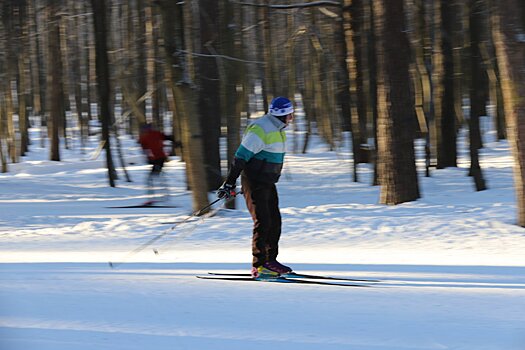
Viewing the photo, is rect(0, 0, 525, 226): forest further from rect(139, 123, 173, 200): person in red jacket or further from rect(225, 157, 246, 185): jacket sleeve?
rect(225, 157, 246, 185): jacket sleeve

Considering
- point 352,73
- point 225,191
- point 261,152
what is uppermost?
point 352,73

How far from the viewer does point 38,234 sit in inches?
559

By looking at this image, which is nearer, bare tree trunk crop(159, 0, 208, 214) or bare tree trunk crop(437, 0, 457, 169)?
bare tree trunk crop(159, 0, 208, 214)

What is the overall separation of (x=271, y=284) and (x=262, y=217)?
0.69m

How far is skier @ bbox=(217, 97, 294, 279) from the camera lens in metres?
8.62

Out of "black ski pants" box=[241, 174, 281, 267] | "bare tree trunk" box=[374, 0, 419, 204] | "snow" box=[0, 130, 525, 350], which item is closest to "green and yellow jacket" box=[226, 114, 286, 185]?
"black ski pants" box=[241, 174, 281, 267]

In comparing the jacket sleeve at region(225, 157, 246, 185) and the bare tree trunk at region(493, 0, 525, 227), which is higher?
the bare tree trunk at region(493, 0, 525, 227)

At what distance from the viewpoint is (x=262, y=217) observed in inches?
343

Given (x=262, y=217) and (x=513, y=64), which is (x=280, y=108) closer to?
(x=262, y=217)

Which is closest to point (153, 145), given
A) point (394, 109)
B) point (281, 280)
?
point (394, 109)

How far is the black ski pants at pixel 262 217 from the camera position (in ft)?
28.6

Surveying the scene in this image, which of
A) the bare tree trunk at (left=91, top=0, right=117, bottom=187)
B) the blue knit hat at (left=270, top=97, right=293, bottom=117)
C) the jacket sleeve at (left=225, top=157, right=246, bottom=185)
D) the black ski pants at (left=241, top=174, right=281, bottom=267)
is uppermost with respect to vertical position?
the bare tree trunk at (left=91, top=0, right=117, bottom=187)

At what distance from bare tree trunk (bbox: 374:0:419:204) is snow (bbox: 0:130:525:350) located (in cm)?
57

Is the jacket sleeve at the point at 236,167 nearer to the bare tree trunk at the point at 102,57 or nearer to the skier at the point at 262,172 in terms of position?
the skier at the point at 262,172
